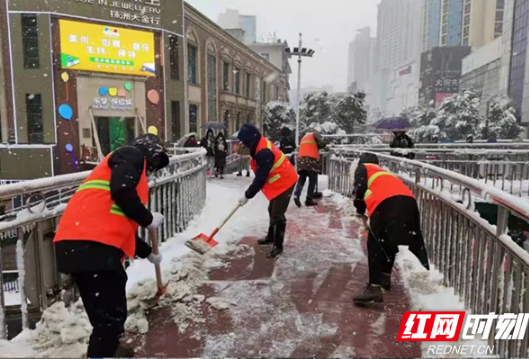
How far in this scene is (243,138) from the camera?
4.91 m

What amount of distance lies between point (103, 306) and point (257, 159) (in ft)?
8.89

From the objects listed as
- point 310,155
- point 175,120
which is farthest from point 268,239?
point 175,120

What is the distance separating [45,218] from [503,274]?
3117mm

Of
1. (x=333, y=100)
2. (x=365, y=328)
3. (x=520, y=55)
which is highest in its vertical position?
(x=520, y=55)

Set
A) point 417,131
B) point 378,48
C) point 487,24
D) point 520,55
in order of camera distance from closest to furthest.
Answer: point 417,131 → point 520,55 → point 487,24 → point 378,48

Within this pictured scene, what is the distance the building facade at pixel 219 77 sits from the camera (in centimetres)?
2400

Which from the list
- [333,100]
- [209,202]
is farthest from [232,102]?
[209,202]

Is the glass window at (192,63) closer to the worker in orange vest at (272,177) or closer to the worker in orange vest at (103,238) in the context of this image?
the worker in orange vest at (272,177)

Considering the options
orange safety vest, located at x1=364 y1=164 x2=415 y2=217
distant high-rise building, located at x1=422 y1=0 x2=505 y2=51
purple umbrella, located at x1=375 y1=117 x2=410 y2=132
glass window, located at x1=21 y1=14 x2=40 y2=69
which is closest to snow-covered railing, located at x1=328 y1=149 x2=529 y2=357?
orange safety vest, located at x1=364 y1=164 x2=415 y2=217

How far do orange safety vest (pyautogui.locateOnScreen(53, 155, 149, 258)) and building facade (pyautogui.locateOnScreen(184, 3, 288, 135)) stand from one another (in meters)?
21.3

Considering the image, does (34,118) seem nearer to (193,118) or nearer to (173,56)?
(173,56)

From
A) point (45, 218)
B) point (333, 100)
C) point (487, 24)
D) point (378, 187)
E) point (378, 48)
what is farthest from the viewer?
point (378, 48)

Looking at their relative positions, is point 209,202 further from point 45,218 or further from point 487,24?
point 487,24

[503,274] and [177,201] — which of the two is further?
[177,201]
